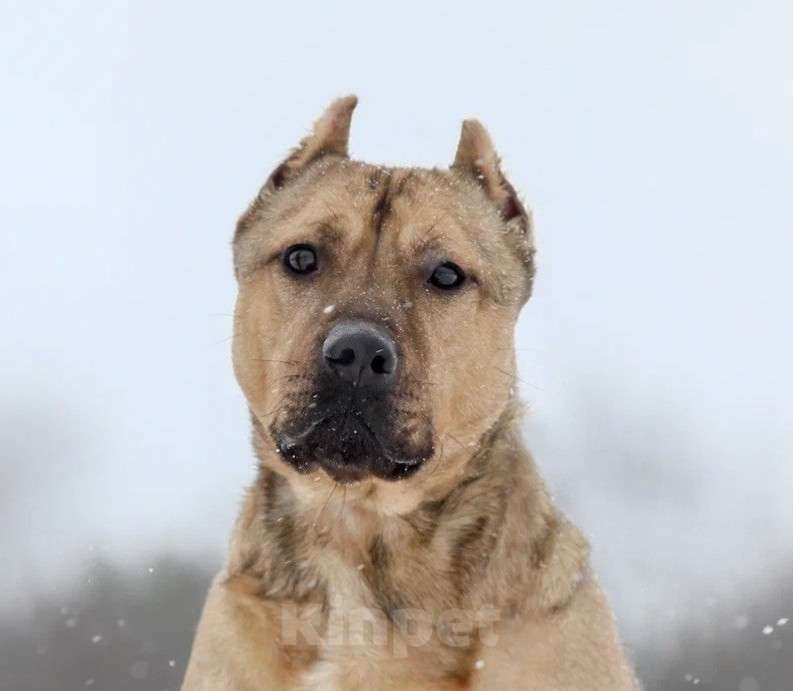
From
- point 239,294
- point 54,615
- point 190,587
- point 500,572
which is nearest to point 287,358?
point 239,294

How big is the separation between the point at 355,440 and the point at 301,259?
107cm

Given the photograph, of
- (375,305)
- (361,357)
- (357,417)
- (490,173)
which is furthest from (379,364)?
(490,173)

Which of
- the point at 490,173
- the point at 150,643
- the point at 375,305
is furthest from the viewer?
the point at 150,643

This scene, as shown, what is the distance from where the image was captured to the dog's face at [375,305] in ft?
16.6

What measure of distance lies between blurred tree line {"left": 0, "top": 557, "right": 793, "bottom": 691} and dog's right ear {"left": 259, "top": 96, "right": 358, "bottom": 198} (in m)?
21.6

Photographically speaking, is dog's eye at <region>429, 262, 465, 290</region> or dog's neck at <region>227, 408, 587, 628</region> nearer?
A: dog's neck at <region>227, 408, 587, 628</region>

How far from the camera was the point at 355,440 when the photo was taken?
5.07m

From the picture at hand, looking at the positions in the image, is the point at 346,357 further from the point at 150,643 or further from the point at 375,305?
the point at 150,643

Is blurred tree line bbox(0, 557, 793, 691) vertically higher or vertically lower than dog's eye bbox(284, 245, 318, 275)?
lower

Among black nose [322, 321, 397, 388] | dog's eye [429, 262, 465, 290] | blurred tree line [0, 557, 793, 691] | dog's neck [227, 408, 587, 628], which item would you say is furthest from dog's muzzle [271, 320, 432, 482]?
blurred tree line [0, 557, 793, 691]

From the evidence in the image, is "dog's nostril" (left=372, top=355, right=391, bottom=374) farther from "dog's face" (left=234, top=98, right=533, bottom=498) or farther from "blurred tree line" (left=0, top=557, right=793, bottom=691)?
"blurred tree line" (left=0, top=557, right=793, bottom=691)

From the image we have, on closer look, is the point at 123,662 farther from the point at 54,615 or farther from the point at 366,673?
the point at 366,673

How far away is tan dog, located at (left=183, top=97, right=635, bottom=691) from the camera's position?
510cm

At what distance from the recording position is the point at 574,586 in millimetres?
5371
